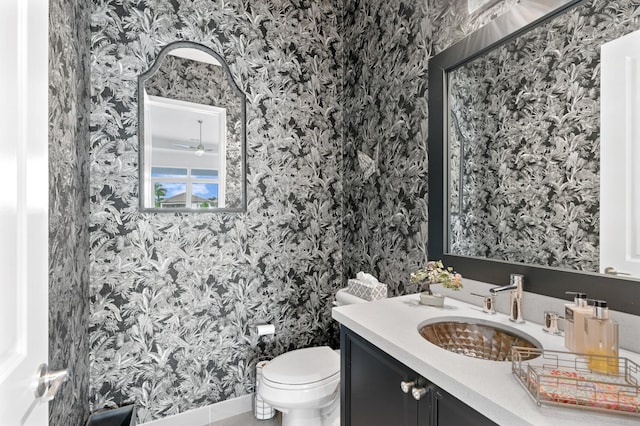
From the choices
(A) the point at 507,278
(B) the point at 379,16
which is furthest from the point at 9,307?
(B) the point at 379,16

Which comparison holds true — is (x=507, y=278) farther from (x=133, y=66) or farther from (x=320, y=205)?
(x=133, y=66)

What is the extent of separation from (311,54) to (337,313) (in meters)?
1.93

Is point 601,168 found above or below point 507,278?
above

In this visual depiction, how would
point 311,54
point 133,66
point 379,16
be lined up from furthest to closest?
point 311,54 < point 379,16 < point 133,66

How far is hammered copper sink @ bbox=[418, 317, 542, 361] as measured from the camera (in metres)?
1.08

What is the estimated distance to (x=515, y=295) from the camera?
1.14 m

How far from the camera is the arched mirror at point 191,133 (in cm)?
189

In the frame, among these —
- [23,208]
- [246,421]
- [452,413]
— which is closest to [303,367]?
[246,421]

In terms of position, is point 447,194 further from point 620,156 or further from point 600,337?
point 600,337

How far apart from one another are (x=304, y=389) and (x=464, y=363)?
1015 mm

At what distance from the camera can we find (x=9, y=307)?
605 millimetres

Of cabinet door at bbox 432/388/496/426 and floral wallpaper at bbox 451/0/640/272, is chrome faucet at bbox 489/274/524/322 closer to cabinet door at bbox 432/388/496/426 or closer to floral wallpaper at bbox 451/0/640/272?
floral wallpaper at bbox 451/0/640/272

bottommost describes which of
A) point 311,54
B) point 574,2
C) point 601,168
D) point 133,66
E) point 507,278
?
point 507,278

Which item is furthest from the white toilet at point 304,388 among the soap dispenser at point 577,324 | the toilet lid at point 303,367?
the soap dispenser at point 577,324
